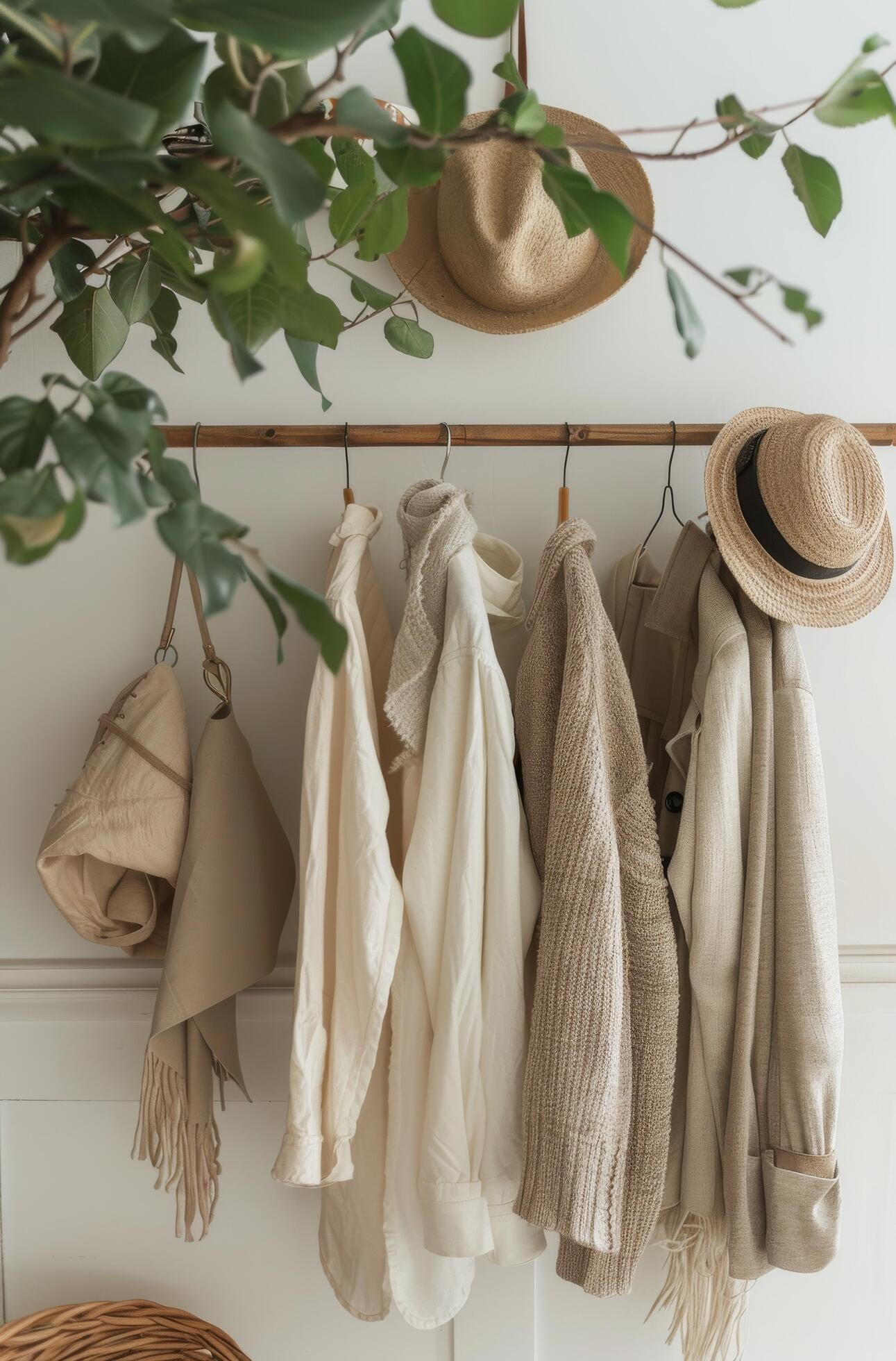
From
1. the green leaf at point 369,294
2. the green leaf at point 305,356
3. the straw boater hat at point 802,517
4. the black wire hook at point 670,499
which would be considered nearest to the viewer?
the green leaf at point 305,356

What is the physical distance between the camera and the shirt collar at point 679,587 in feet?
3.68

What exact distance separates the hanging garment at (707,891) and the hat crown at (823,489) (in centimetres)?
11

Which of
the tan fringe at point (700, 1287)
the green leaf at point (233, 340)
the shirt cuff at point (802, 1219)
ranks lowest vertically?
the tan fringe at point (700, 1287)

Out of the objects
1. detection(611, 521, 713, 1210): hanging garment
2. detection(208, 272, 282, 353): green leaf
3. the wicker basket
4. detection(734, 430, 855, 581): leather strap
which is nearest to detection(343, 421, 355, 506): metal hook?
detection(611, 521, 713, 1210): hanging garment

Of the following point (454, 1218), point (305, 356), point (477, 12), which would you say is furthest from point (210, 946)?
point (477, 12)

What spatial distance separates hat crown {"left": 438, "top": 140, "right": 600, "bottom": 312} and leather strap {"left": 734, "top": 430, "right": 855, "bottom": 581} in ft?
1.08

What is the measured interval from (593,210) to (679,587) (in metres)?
0.80

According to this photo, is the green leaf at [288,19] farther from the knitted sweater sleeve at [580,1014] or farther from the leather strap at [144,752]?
the leather strap at [144,752]

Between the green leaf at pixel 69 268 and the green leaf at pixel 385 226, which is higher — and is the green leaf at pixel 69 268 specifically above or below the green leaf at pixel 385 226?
above

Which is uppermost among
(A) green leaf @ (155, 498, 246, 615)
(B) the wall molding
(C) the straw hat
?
(C) the straw hat

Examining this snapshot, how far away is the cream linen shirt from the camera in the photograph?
97 centimetres

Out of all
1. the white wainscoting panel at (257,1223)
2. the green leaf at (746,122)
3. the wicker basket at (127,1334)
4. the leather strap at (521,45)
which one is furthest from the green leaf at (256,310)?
the wicker basket at (127,1334)

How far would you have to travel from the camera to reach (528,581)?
1268 millimetres

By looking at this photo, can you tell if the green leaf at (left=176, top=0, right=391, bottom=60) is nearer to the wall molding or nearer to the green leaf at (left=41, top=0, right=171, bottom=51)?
the green leaf at (left=41, top=0, right=171, bottom=51)
